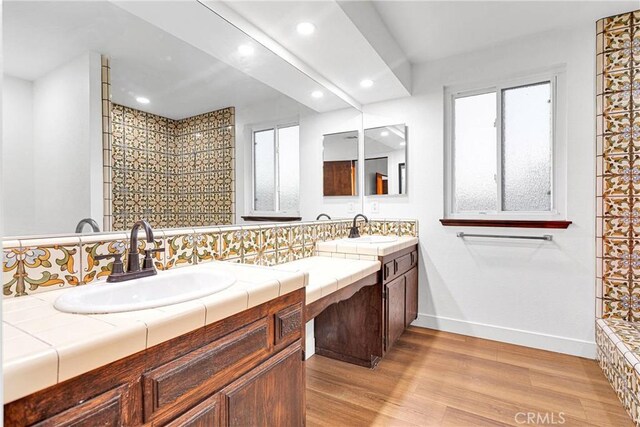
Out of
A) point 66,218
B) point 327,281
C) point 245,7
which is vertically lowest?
point 327,281

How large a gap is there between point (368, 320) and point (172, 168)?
1.57m

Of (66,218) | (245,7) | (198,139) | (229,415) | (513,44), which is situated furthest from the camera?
(513,44)

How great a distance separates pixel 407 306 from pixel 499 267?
82cm

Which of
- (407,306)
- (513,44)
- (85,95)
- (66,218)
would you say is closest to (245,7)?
(85,95)

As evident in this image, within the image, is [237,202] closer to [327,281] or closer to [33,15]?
[327,281]

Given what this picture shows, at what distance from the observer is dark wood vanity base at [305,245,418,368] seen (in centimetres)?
225

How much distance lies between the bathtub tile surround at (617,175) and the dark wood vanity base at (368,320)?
4.47ft

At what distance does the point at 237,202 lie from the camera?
1814 millimetres

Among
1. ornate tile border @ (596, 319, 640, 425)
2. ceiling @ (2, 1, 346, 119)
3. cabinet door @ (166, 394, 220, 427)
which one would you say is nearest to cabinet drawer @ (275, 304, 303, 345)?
cabinet door @ (166, 394, 220, 427)

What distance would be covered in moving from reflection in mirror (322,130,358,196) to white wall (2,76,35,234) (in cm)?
193

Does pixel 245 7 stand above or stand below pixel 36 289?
above

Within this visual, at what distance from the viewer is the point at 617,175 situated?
2289 mm

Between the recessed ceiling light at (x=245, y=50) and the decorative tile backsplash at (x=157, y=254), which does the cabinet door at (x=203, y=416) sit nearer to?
the decorative tile backsplash at (x=157, y=254)

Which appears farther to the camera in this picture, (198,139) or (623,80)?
(623,80)
